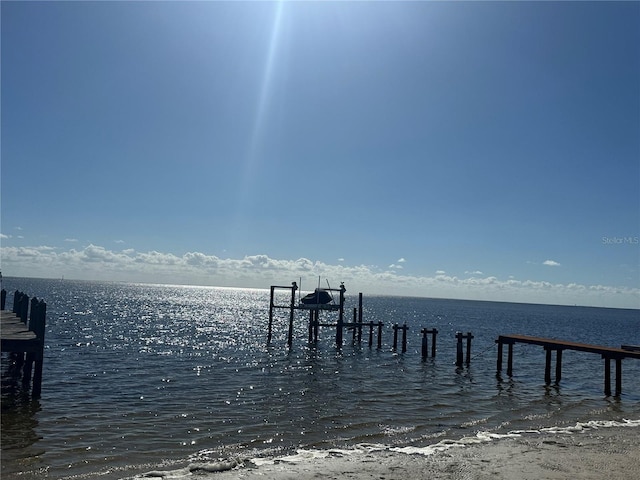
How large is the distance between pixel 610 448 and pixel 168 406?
13.7m

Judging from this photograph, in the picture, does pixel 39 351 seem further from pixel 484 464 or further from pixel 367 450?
pixel 484 464

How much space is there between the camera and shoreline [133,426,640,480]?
10.3 metres

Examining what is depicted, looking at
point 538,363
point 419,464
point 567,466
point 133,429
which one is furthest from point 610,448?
point 538,363

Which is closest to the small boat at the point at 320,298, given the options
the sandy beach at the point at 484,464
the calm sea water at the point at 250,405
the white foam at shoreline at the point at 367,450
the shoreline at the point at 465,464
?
the calm sea water at the point at 250,405

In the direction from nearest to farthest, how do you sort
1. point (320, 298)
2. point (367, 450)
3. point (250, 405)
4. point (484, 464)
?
point (484, 464) → point (367, 450) → point (250, 405) → point (320, 298)

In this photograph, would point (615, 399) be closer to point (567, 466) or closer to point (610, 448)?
point (610, 448)

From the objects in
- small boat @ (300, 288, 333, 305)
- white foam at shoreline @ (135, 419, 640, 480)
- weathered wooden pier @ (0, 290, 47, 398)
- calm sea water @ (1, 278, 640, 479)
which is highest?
small boat @ (300, 288, 333, 305)

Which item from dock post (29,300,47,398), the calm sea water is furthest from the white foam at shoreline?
dock post (29,300,47,398)

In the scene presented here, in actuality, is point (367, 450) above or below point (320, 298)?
below

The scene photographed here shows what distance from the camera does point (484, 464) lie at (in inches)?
438

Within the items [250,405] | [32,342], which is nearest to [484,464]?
[250,405]

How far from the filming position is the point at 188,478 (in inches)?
398

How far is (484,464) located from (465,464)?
419 mm

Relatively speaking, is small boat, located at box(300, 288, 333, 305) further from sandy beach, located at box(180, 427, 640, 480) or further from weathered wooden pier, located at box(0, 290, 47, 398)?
sandy beach, located at box(180, 427, 640, 480)
